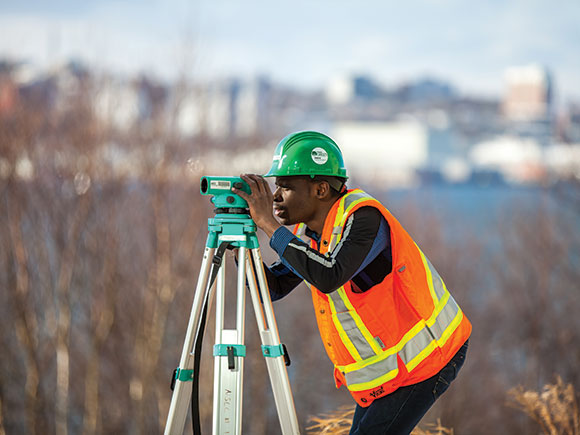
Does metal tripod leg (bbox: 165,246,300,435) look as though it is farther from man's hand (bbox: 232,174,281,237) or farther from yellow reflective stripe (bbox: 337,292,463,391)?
yellow reflective stripe (bbox: 337,292,463,391)

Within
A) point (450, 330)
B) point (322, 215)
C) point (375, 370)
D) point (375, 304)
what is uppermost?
point (322, 215)

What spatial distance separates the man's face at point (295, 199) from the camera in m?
2.69

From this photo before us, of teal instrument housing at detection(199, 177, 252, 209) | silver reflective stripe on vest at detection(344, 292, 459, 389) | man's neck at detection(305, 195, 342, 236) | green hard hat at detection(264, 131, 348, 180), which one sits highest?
green hard hat at detection(264, 131, 348, 180)

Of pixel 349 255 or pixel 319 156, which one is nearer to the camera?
pixel 349 255

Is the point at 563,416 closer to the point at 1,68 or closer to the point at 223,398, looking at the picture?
the point at 223,398

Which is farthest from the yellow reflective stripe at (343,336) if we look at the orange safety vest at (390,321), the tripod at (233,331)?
the tripod at (233,331)

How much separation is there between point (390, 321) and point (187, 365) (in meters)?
0.79

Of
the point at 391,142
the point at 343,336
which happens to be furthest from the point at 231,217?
the point at 391,142

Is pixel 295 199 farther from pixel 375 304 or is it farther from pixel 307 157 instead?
pixel 375 304

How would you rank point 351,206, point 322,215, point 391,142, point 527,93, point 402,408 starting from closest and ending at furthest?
point 351,206 → point 402,408 → point 322,215 → point 527,93 → point 391,142

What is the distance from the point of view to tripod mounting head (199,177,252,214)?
2582 mm

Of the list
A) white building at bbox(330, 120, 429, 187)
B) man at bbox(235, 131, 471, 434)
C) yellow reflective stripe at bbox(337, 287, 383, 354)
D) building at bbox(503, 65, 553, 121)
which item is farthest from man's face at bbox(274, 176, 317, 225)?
building at bbox(503, 65, 553, 121)

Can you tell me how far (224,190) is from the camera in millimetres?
2611

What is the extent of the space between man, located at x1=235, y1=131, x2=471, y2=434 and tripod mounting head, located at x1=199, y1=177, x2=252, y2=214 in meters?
0.04
